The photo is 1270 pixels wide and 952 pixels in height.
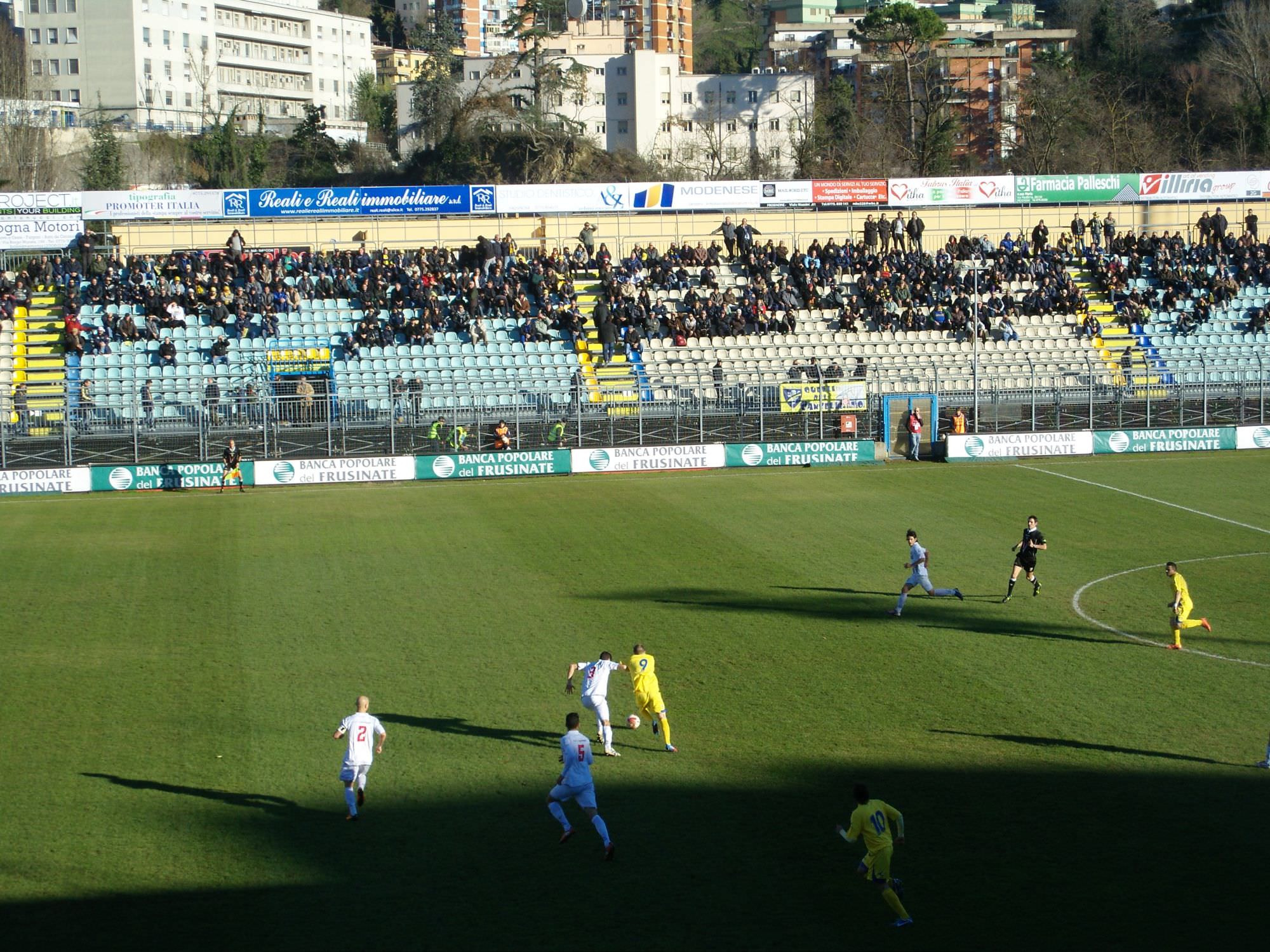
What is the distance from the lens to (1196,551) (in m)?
26.6

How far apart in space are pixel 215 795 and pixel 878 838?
7.40m

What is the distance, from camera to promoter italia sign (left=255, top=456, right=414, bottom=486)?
37.2 meters

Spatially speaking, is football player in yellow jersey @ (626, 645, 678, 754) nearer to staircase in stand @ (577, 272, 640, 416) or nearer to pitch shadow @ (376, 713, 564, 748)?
pitch shadow @ (376, 713, 564, 748)

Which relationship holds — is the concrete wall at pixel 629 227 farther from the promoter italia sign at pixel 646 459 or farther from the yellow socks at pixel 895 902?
the yellow socks at pixel 895 902

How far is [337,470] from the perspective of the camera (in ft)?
124

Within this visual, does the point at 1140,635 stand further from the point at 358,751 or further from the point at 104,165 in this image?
the point at 104,165

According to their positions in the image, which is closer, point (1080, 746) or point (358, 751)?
point (358, 751)

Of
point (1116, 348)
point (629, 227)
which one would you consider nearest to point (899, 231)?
point (1116, 348)

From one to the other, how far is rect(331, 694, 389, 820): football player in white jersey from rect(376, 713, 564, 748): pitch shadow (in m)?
2.47

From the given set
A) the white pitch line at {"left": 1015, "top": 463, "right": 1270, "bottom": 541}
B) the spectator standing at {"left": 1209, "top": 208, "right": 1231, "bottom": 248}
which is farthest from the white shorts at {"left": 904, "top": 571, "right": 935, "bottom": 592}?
the spectator standing at {"left": 1209, "top": 208, "right": 1231, "bottom": 248}

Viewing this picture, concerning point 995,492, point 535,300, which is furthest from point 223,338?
point 995,492

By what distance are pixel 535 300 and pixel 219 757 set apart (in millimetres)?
36183

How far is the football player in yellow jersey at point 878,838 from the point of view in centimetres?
1152

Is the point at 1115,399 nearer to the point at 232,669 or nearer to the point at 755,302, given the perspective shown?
the point at 755,302
